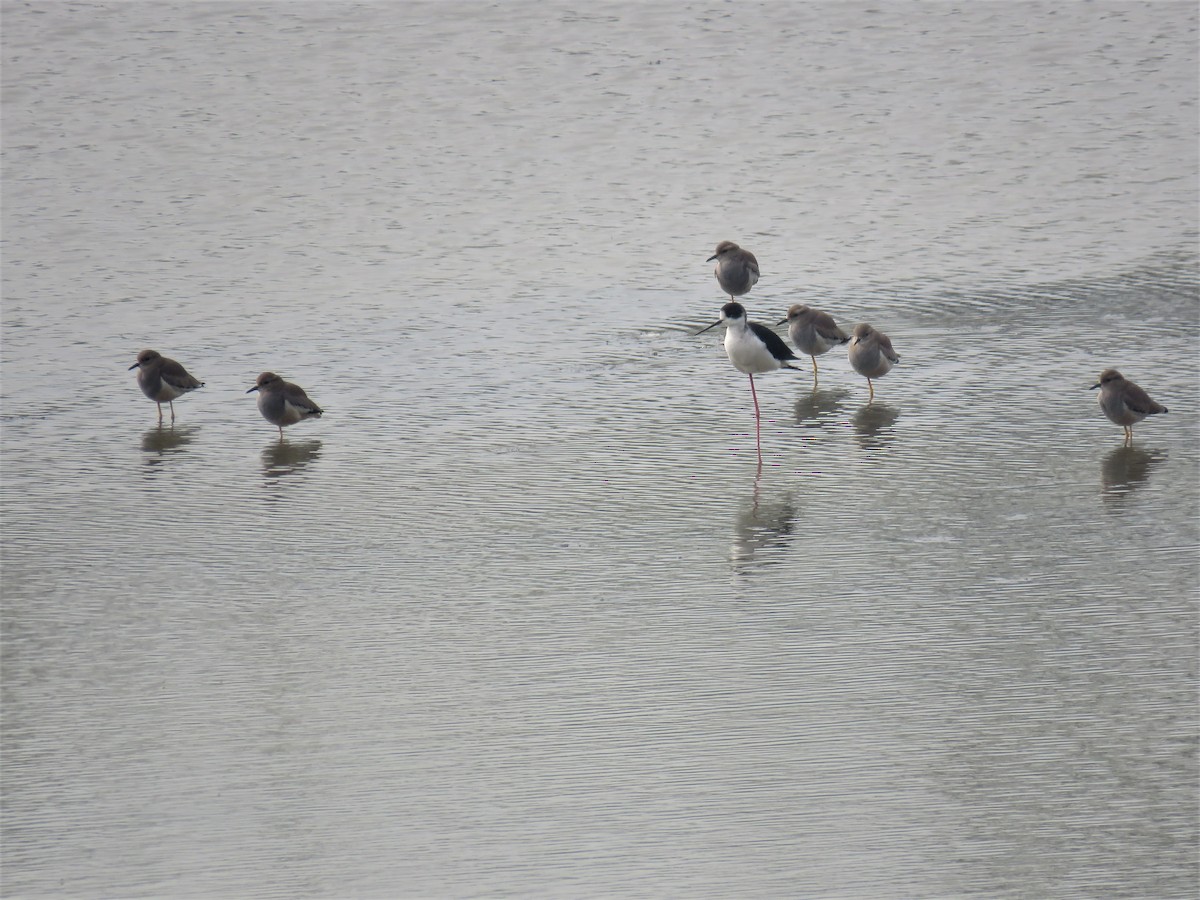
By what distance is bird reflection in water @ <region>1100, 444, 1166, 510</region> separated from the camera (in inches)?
345

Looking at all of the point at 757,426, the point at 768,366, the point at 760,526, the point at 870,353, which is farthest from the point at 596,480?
the point at 870,353

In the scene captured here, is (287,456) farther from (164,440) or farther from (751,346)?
(751,346)

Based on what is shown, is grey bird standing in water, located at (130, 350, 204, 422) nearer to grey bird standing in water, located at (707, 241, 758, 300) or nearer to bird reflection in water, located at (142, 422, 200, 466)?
bird reflection in water, located at (142, 422, 200, 466)

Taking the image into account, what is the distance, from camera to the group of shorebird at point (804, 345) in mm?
9578

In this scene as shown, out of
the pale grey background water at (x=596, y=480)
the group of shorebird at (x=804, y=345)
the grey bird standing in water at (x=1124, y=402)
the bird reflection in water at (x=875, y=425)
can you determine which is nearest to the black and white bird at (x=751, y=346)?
the group of shorebird at (x=804, y=345)

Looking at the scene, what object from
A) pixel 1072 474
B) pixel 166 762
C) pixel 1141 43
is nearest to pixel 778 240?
pixel 1072 474

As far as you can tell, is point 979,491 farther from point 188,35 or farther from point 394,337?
point 188,35

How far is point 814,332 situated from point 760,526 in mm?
3250

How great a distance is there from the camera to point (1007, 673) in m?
6.65

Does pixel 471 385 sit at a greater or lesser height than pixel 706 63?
lesser

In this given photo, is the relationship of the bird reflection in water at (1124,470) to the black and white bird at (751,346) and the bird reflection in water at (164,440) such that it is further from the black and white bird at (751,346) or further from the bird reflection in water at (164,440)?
the bird reflection in water at (164,440)

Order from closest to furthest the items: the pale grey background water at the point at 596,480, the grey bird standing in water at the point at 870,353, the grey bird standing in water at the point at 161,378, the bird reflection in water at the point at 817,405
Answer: the pale grey background water at the point at 596,480, the grey bird standing in water at the point at 161,378, the bird reflection in water at the point at 817,405, the grey bird standing in water at the point at 870,353

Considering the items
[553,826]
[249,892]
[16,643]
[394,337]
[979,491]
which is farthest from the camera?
[394,337]

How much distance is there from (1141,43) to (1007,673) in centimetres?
1407
